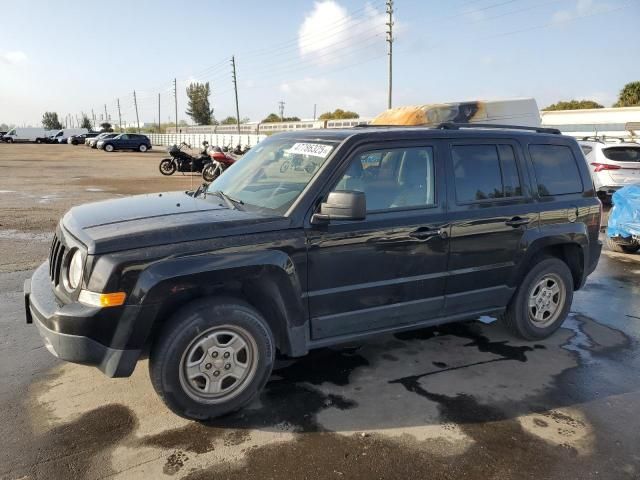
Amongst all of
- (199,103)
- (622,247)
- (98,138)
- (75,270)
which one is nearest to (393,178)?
(75,270)

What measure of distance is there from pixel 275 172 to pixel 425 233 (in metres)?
1.24

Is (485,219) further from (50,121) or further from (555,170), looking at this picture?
(50,121)

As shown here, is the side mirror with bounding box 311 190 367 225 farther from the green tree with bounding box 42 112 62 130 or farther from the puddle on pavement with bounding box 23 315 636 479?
the green tree with bounding box 42 112 62 130

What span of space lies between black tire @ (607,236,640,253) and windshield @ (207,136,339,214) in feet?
22.2

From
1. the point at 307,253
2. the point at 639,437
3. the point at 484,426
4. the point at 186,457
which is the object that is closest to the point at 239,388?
the point at 186,457

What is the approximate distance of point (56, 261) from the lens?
11.7 ft

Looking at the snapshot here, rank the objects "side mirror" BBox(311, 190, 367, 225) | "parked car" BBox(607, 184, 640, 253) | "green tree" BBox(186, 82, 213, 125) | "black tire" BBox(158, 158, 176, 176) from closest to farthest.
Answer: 1. "side mirror" BBox(311, 190, 367, 225)
2. "parked car" BBox(607, 184, 640, 253)
3. "black tire" BBox(158, 158, 176, 176)
4. "green tree" BBox(186, 82, 213, 125)

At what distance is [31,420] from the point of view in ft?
11.1

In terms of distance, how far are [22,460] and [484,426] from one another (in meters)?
2.78

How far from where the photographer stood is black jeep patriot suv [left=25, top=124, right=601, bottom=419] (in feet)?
10.2

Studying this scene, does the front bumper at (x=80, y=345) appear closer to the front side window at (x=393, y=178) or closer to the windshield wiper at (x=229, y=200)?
the windshield wiper at (x=229, y=200)

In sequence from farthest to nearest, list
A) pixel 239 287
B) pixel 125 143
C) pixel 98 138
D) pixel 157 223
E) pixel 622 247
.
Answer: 1. pixel 98 138
2. pixel 125 143
3. pixel 622 247
4. pixel 239 287
5. pixel 157 223

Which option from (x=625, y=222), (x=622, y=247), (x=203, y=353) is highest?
(x=203, y=353)

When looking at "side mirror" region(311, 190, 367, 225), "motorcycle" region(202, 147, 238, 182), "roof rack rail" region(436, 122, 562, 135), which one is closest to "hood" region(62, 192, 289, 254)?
"side mirror" region(311, 190, 367, 225)
